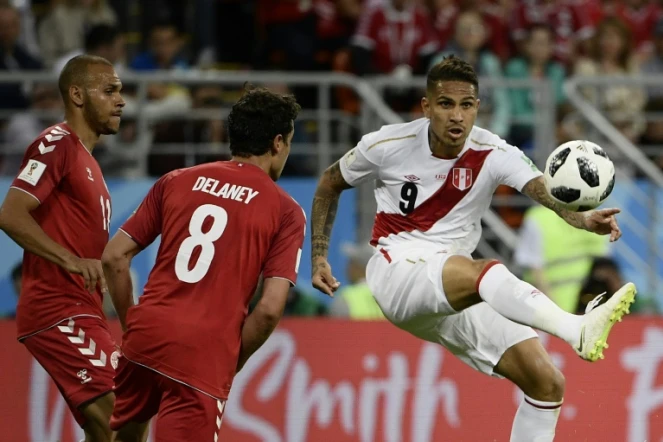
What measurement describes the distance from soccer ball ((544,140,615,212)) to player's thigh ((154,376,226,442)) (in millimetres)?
1949

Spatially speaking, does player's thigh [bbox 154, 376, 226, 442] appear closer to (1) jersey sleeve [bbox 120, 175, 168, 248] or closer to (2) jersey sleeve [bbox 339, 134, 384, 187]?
(1) jersey sleeve [bbox 120, 175, 168, 248]

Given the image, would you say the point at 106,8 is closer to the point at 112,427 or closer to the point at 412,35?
the point at 412,35

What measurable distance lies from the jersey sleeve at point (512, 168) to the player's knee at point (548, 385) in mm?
942

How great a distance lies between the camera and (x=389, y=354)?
24.5 feet

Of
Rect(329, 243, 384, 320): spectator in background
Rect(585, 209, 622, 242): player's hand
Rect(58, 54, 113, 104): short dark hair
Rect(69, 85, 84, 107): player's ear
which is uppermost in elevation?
Rect(58, 54, 113, 104): short dark hair

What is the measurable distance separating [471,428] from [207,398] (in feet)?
9.33

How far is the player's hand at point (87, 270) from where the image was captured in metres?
5.52

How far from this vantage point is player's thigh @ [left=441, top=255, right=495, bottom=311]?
5.44 metres

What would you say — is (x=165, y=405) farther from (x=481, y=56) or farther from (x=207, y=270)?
(x=481, y=56)

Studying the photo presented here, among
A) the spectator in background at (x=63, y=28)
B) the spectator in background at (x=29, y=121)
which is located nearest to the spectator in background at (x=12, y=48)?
the spectator in background at (x=63, y=28)

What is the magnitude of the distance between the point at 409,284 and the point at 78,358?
Result: 1.66m

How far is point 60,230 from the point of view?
5.77m

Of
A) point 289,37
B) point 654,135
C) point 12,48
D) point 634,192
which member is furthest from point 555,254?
point 12,48

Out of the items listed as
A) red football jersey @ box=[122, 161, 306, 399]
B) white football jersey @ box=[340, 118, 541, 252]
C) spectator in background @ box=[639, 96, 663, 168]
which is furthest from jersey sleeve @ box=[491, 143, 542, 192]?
spectator in background @ box=[639, 96, 663, 168]
